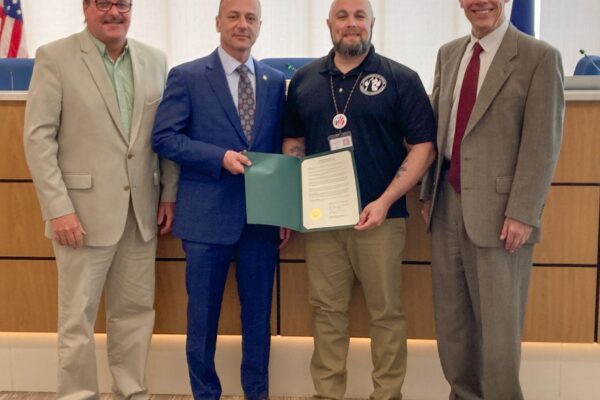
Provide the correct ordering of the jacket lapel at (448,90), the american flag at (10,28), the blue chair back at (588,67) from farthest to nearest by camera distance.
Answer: the american flag at (10,28), the blue chair back at (588,67), the jacket lapel at (448,90)

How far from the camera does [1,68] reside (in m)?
3.87

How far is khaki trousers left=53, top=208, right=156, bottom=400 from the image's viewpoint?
2391mm

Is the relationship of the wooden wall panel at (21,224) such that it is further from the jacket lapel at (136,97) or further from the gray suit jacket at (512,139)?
the gray suit jacket at (512,139)

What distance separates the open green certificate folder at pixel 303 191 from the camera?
7.55 feet

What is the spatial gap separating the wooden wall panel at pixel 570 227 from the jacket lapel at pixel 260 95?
49.5 inches

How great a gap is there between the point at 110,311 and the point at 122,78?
36.8 inches

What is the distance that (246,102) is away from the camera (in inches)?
94.7

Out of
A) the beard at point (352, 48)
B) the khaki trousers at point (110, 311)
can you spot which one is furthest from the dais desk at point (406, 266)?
the beard at point (352, 48)

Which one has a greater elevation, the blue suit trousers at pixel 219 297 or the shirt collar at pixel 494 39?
the shirt collar at pixel 494 39

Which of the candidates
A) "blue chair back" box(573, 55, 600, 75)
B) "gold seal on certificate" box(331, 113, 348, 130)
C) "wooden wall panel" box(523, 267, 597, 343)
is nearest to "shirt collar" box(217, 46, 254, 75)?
"gold seal on certificate" box(331, 113, 348, 130)

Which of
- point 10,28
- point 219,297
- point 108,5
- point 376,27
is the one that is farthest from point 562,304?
point 10,28

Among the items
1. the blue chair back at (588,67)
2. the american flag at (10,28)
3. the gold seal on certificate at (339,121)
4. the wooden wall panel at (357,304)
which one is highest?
the american flag at (10,28)

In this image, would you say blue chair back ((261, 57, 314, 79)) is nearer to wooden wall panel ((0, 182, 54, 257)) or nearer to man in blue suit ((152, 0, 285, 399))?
man in blue suit ((152, 0, 285, 399))

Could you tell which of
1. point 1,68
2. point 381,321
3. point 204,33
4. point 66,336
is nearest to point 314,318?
point 381,321
